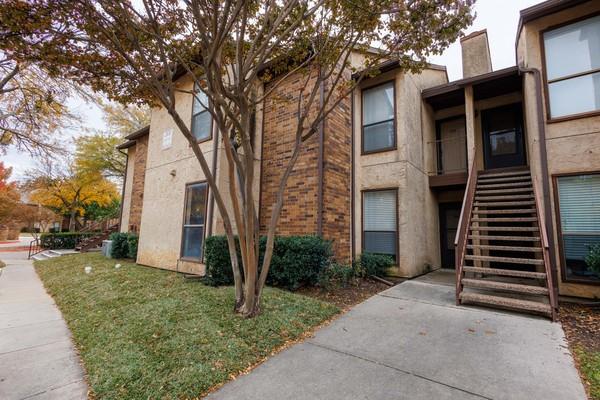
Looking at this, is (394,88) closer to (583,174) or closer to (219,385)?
(583,174)

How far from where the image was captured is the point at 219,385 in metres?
2.80

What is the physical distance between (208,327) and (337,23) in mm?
5574

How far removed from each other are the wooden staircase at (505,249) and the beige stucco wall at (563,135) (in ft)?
1.86

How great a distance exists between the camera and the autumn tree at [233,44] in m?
4.18

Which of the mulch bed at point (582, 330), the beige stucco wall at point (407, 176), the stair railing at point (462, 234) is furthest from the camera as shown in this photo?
the beige stucco wall at point (407, 176)

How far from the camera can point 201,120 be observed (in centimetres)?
827

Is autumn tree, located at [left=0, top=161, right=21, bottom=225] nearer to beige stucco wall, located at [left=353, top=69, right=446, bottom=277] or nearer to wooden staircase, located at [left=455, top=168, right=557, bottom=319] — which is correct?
beige stucco wall, located at [left=353, top=69, right=446, bottom=277]

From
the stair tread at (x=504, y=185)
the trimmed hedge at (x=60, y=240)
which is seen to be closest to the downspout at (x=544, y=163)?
the stair tread at (x=504, y=185)

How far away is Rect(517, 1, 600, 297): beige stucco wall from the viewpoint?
5723 mm

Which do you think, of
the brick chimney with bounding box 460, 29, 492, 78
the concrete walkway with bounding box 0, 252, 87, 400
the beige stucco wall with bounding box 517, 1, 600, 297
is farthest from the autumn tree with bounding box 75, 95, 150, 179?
the beige stucco wall with bounding box 517, 1, 600, 297

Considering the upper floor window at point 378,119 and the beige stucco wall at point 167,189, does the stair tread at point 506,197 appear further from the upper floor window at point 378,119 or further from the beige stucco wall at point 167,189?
the beige stucco wall at point 167,189

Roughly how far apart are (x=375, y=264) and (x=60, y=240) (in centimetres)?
1857

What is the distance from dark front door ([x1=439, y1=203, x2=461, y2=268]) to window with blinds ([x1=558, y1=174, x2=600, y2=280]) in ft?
11.6

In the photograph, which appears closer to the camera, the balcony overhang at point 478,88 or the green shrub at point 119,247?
the balcony overhang at point 478,88
